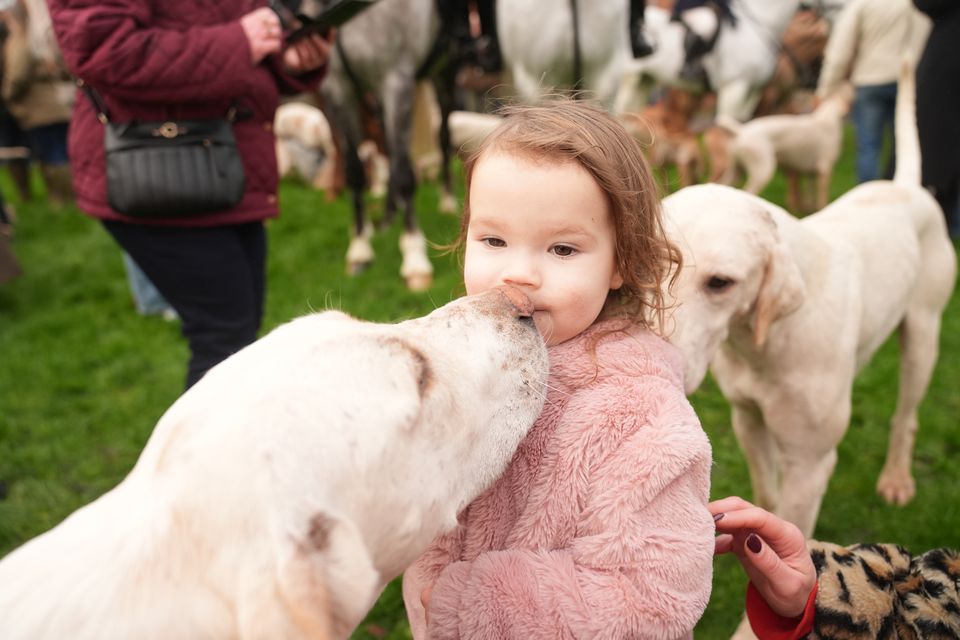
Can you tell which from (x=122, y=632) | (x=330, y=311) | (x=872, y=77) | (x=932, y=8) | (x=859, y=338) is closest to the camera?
(x=122, y=632)

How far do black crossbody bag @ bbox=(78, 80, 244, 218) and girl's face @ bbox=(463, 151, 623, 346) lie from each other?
51.7 inches

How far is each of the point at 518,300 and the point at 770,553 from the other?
2.74ft

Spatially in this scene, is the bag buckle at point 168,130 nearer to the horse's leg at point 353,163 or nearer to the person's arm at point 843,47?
the horse's leg at point 353,163

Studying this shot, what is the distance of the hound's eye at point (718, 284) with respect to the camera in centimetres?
223

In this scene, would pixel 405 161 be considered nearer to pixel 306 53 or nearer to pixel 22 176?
pixel 306 53

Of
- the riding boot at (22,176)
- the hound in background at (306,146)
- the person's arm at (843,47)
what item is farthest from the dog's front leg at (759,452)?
the riding boot at (22,176)

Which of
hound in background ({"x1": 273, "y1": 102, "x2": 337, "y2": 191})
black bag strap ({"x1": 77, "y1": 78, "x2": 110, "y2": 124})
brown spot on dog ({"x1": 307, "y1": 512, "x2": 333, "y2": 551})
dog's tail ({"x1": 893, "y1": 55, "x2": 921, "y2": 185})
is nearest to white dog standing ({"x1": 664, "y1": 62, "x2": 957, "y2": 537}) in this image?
dog's tail ({"x1": 893, "y1": 55, "x2": 921, "y2": 185})

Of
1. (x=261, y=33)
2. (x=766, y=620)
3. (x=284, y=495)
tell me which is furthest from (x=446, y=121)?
(x=284, y=495)

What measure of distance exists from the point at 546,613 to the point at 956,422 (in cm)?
359

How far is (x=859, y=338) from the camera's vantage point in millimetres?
2791

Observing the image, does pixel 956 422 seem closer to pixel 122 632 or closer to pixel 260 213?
pixel 260 213

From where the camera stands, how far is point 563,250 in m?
1.66

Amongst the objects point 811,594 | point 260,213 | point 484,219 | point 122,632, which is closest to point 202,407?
point 122,632

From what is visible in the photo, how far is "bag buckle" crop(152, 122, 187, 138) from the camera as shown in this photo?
2.59 meters
